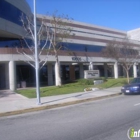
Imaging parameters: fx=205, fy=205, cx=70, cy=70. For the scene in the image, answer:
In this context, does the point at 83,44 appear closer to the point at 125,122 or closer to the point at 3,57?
the point at 3,57

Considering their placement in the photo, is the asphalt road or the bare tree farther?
the bare tree

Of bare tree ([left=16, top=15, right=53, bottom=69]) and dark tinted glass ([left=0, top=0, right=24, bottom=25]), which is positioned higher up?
dark tinted glass ([left=0, top=0, right=24, bottom=25])

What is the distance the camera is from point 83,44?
137 feet

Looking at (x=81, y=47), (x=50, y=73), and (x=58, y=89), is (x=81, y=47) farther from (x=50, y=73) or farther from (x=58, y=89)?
(x=58, y=89)

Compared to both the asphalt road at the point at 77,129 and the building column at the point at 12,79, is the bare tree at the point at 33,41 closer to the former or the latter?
the building column at the point at 12,79

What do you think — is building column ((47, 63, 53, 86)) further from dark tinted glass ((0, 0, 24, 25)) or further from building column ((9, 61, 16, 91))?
building column ((9, 61, 16, 91))

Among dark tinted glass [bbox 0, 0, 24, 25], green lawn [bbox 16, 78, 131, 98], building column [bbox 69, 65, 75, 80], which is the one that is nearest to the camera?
green lawn [bbox 16, 78, 131, 98]

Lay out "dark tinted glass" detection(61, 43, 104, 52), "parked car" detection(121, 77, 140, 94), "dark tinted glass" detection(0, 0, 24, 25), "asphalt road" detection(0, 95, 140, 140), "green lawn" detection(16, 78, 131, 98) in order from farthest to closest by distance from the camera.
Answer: "dark tinted glass" detection(61, 43, 104, 52) → "dark tinted glass" detection(0, 0, 24, 25) → "green lawn" detection(16, 78, 131, 98) → "parked car" detection(121, 77, 140, 94) → "asphalt road" detection(0, 95, 140, 140)

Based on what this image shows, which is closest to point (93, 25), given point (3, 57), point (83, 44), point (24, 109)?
point (83, 44)

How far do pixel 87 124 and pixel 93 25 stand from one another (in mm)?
54045

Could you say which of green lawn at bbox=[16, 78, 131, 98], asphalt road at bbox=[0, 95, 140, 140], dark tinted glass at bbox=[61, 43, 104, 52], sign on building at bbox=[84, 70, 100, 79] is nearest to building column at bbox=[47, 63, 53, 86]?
sign on building at bbox=[84, 70, 100, 79]

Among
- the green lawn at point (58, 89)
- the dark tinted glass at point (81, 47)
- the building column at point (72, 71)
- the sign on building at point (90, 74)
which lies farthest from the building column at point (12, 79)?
the building column at point (72, 71)

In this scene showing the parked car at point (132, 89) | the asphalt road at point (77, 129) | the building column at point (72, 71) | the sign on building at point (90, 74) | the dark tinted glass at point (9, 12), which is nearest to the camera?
the asphalt road at point (77, 129)

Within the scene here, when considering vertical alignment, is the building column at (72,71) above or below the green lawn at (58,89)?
above
